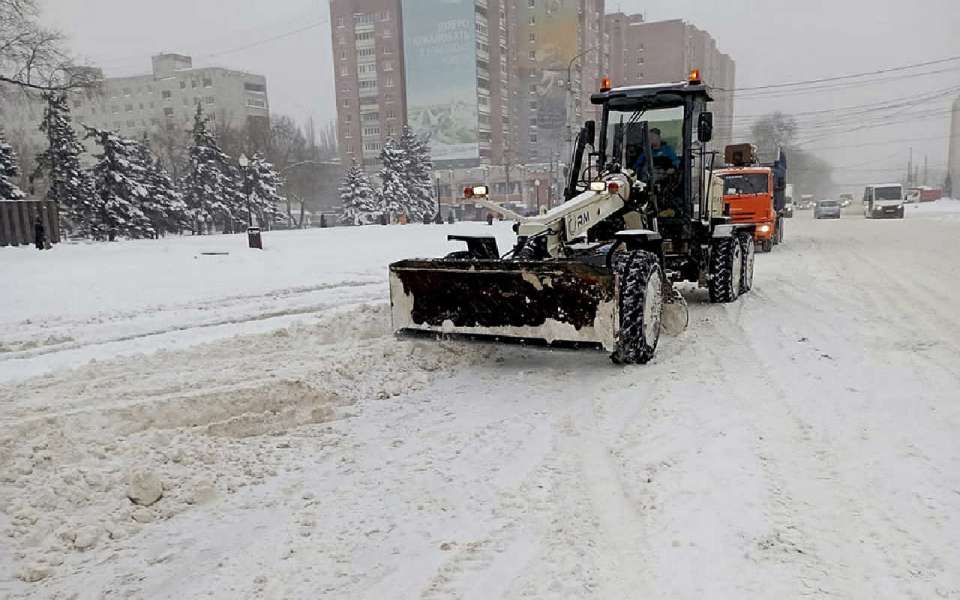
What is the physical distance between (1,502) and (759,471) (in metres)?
4.21

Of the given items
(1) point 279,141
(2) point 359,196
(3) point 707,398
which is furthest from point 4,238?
(1) point 279,141

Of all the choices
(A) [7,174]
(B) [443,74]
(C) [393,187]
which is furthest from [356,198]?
(B) [443,74]

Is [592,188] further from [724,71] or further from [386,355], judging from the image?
[724,71]

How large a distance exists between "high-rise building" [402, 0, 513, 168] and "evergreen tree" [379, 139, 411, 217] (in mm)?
29961

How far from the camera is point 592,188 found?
698cm

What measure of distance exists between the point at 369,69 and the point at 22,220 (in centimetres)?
7704

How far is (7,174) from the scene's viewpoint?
32.8 meters

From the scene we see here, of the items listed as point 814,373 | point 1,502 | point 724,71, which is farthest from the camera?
point 724,71

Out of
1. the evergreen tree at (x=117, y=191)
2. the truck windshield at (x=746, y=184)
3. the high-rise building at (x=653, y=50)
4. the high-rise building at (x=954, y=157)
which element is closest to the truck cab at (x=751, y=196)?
the truck windshield at (x=746, y=184)

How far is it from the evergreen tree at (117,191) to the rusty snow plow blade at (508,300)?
33027 millimetres

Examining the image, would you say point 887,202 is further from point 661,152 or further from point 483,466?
point 483,466

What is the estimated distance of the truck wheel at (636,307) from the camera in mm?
5969

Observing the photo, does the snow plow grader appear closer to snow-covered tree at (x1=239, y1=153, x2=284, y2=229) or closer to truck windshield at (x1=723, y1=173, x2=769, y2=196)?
truck windshield at (x1=723, y1=173, x2=769, y2=196)

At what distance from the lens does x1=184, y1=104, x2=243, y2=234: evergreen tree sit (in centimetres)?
4653
